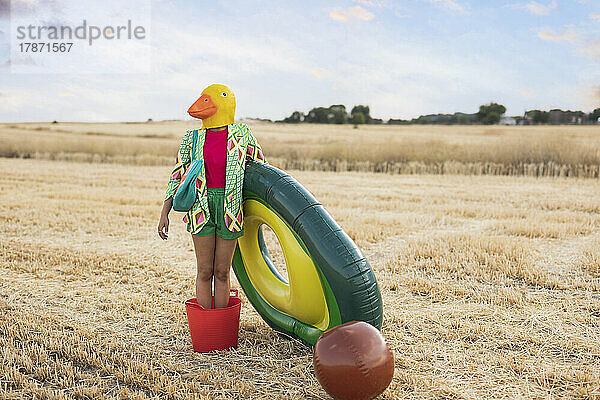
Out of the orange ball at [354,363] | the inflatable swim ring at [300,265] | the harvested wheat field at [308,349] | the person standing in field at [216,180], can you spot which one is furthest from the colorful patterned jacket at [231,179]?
the orange ball at [354,363]

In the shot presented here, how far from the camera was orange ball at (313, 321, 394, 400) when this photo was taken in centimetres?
363

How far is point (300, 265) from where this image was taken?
4.44 meters

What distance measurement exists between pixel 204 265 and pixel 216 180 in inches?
28.1

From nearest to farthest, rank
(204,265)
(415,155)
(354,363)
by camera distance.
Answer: (354,363) → (204,265) → (415,155)

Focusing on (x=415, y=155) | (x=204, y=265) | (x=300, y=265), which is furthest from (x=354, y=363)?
(x=415, y=155)

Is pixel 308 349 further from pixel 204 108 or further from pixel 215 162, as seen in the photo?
pixel 204 108

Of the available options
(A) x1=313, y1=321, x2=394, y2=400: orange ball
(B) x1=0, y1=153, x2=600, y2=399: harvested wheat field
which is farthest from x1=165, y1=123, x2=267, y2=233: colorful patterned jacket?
(A) x1=313, y1=321, x2=394, y2=400: orange ball

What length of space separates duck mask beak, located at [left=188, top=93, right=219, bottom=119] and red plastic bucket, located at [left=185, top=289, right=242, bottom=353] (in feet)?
5.09

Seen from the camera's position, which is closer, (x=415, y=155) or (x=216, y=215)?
(x=216, y=215)

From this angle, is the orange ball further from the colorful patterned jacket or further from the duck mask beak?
the duck mask beak

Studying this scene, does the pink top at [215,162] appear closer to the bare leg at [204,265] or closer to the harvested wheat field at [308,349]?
the bare leg at [204,265]

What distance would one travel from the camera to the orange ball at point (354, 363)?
363cm

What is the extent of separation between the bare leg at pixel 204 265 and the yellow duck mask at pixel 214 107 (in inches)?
36.1

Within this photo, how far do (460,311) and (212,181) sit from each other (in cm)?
281
